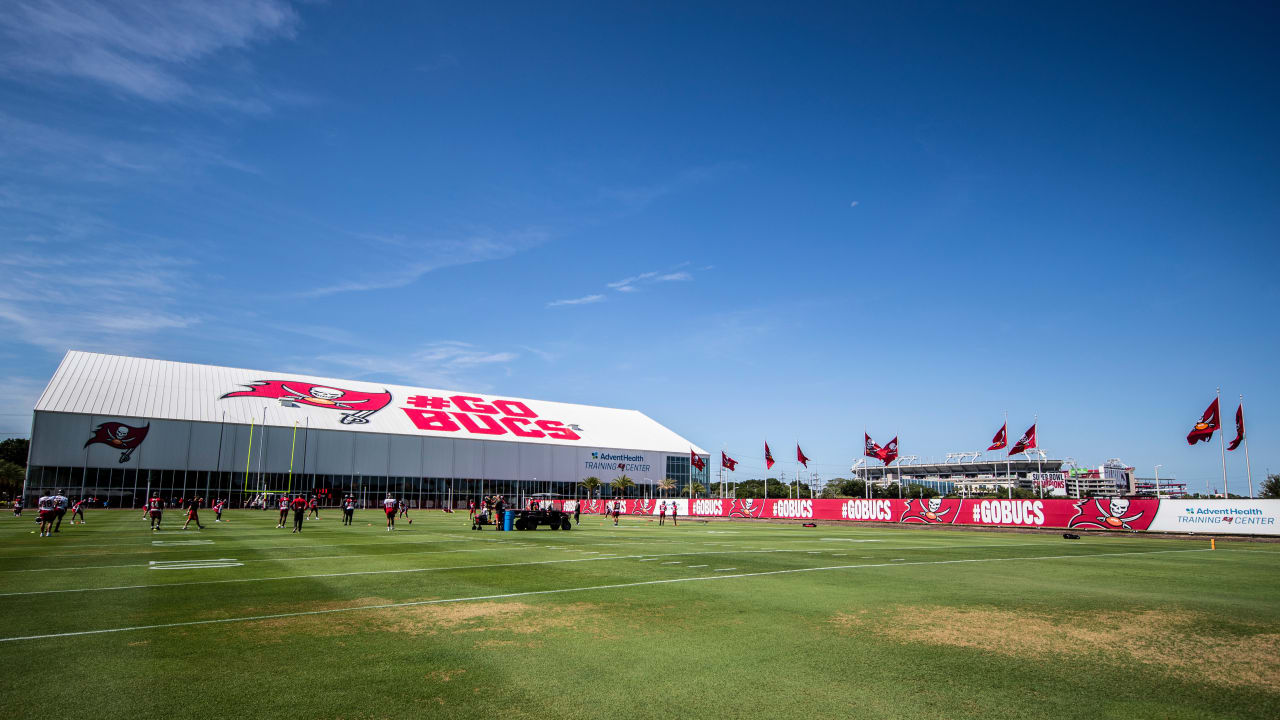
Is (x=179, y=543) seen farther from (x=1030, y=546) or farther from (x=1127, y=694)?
(x=1030, y=546)

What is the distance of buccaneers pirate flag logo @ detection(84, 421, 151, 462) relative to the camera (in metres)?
75.3

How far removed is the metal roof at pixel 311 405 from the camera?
79.4 metres

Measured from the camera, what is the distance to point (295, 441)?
8556cm

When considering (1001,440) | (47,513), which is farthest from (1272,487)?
(47,513)

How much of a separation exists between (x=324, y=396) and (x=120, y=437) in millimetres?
22910

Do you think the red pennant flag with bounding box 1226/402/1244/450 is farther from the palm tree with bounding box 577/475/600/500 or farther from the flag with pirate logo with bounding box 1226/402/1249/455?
the palm tree with bounding box 577/475/600/500

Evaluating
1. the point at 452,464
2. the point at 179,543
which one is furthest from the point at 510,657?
the point at 452,464

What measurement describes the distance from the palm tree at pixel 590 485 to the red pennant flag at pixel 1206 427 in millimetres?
74173

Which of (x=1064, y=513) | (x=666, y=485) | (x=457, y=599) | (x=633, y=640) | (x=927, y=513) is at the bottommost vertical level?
(x=666, y=485)

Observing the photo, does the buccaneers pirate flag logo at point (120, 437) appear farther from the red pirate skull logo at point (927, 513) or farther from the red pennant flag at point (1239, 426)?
the red pennant flag at point (1239, 426)

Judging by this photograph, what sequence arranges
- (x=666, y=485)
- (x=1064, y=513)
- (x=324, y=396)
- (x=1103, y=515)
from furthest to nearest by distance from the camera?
(x=666, y=485) → (x=324, y=396) → (x=1064, y=513) → (x=1103, y=515)

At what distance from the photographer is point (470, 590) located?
1516 centimetres

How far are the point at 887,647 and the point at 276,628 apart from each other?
8984mm

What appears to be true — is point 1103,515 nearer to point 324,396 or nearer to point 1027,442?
point 1027,442
